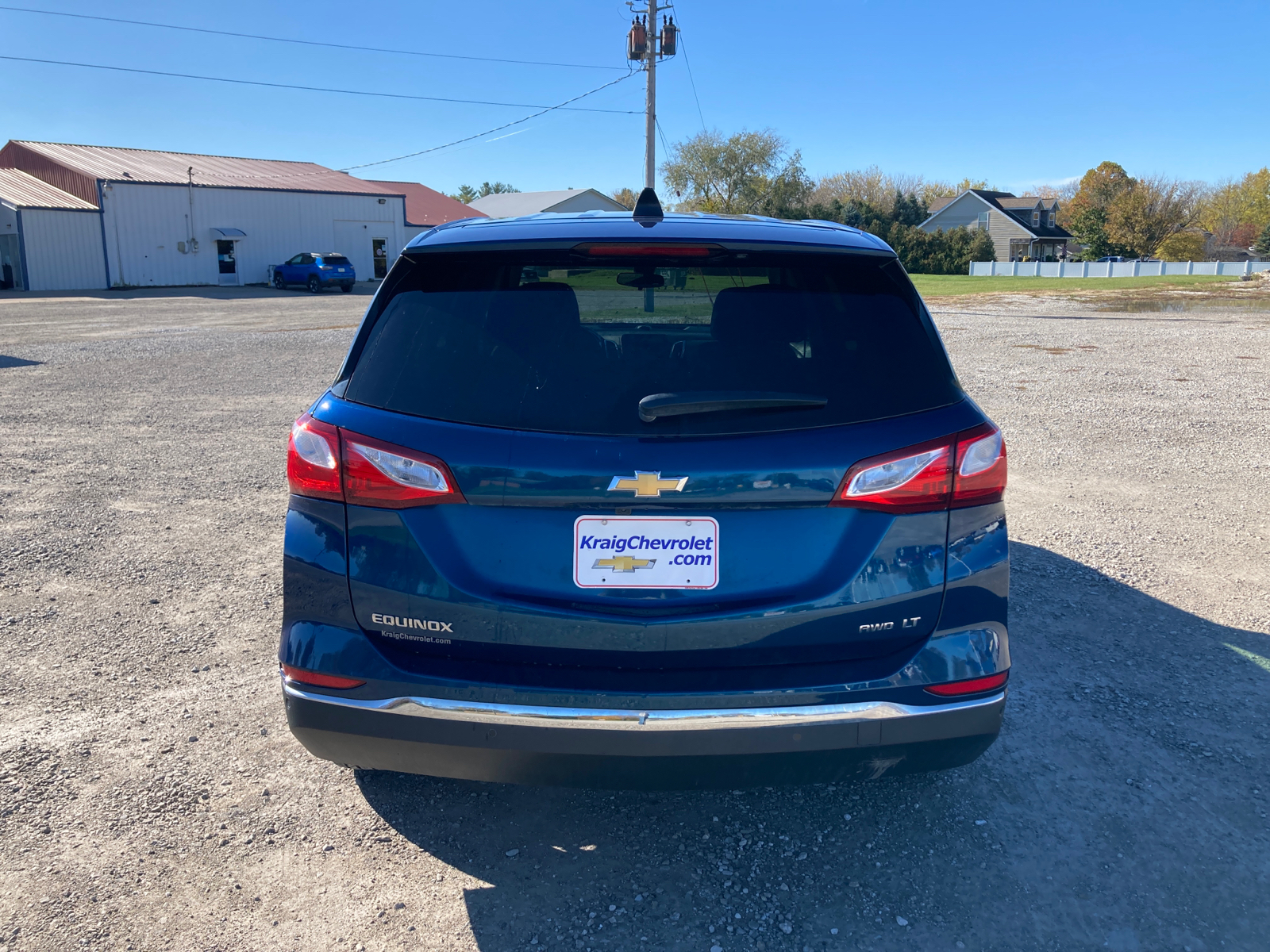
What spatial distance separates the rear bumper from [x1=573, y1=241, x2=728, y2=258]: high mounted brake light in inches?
45.1

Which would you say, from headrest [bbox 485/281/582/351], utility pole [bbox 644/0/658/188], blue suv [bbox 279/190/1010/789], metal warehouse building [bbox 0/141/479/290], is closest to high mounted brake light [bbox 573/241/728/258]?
blue suv [bbox 279/190/1010/789]

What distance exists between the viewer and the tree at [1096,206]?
76812 mm

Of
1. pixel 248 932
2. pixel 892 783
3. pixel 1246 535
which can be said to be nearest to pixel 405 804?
pixel 248 932

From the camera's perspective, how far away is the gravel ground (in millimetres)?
2371

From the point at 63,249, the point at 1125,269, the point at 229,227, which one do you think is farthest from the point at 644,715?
the point at 1125,269

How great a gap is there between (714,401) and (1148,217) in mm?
87410

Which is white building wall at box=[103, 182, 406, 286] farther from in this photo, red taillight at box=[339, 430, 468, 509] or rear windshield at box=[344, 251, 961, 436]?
red taillight at box=[339, 430, 468, 509]

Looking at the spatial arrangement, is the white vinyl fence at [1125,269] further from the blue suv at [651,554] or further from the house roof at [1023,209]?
the blue suv at [651,554]

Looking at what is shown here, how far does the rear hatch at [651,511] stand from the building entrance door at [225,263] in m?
45.8

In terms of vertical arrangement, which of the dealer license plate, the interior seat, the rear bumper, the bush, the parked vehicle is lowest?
the rear bumper

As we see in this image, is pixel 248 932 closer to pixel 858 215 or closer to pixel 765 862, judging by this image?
pixel 765 862

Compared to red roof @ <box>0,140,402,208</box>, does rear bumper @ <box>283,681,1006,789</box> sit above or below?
below

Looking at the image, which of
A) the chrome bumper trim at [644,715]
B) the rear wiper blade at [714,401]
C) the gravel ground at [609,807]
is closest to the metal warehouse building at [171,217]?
the gravel ground at [609,807]

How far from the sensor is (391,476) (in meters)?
2.19
